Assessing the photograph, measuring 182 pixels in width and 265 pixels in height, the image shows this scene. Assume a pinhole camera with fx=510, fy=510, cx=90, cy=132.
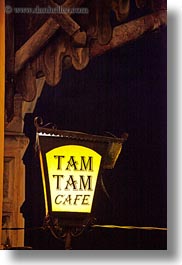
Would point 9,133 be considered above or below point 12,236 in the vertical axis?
above

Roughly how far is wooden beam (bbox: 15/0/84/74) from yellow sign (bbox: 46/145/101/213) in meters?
0.36

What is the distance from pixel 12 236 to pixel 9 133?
382mm

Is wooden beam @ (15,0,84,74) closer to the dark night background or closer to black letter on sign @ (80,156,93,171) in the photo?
the dark night background

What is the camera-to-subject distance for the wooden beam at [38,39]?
192 cm

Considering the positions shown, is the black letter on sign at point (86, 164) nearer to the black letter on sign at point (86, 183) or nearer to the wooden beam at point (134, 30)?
the black letter on sign at point (86, 183)

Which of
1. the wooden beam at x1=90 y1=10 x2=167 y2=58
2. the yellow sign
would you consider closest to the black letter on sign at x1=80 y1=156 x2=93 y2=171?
the yellow sign

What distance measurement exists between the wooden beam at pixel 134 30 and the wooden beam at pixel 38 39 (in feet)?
0.36

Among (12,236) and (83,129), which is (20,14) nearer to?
(83,129)

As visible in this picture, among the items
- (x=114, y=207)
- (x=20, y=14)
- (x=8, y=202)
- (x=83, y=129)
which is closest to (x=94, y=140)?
(x=83, y=129)

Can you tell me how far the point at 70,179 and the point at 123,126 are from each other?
283 mm

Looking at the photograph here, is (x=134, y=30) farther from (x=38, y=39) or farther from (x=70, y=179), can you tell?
(x=70, y=179)

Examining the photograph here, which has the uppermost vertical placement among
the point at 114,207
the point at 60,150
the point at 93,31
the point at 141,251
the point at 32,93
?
the point at 93,31

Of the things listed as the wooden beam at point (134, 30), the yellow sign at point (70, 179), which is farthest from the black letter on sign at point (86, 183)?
the wooden beam at point (134, 30)

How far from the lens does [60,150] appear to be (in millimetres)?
1922
